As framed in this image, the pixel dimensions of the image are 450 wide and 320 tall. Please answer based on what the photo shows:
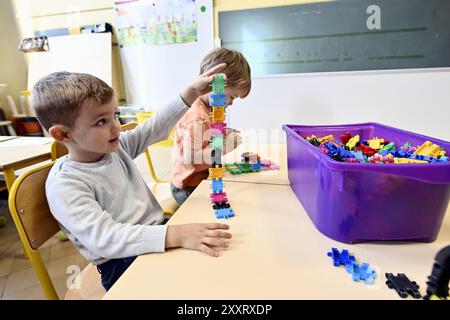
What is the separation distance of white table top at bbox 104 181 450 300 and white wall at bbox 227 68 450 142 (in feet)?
4.64

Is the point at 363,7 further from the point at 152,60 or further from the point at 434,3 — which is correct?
the point at 152,60

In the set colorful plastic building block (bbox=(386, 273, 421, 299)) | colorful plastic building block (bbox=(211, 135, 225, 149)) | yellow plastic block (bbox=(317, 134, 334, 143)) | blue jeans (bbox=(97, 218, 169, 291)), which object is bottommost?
blue jeans (bbox=(97, 218, 169, 291))

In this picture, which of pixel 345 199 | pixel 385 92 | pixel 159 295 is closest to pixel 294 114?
pixel 385 92

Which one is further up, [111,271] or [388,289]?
[388,289]

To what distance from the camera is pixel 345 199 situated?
0.46 meters

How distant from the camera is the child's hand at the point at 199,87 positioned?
0.72m

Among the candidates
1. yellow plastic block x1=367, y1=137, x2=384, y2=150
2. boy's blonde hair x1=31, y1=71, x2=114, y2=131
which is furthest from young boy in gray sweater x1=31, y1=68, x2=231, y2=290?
yellow plastic block x1=367, y1=137, x2=384, y2=150

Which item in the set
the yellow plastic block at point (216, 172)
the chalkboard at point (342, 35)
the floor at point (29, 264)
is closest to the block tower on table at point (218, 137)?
the yellow plastic block at point (216, 172)

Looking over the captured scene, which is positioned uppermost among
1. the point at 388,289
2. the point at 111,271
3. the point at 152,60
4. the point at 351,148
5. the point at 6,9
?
the point at 6,9

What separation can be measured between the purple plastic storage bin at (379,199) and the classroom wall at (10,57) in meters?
3.21

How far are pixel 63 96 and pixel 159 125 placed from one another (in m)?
0.31

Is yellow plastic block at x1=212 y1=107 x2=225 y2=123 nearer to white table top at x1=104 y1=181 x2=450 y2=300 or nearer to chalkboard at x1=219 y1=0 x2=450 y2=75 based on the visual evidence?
white table top at x1=104 y1=181 x2=450 y2=300

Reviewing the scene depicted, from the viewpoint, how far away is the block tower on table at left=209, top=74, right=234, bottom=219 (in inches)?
23.1

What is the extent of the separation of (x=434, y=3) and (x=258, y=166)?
70.8 inches
